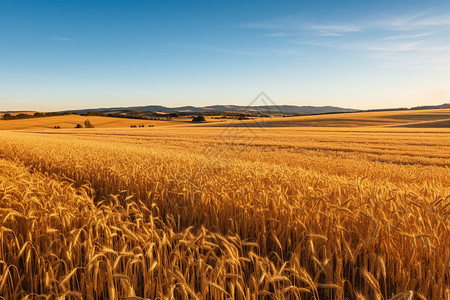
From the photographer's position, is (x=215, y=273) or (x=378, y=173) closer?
(x=215, y=273)

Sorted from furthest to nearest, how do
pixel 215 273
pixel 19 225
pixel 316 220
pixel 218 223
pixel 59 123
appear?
pixel 59 123, pixel 218 223, pixel 19 225, pixel 316 220, pixel 215 273

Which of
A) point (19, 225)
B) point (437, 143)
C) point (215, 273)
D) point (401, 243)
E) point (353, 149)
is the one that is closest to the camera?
point (215, 273)

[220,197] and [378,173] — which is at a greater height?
[220,197]

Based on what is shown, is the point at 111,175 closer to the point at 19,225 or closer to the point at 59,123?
the point at 19,225

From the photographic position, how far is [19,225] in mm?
2875

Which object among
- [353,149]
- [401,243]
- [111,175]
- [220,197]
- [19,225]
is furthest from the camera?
[353,149]

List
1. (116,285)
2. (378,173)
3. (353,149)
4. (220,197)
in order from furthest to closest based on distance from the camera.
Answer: (353,149) < (378,173) < (220,197) < (116,285)

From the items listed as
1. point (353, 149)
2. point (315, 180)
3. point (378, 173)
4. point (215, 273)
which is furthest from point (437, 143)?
point (215, 273)

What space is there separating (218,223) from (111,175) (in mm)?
3140

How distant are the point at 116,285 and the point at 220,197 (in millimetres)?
1825

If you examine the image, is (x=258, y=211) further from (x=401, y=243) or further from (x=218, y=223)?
(x=401, y=243)

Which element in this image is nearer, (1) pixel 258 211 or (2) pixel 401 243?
(2) pixel 401 243

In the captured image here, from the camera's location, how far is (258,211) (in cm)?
300

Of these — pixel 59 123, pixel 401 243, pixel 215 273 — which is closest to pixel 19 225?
pixel 215 273
